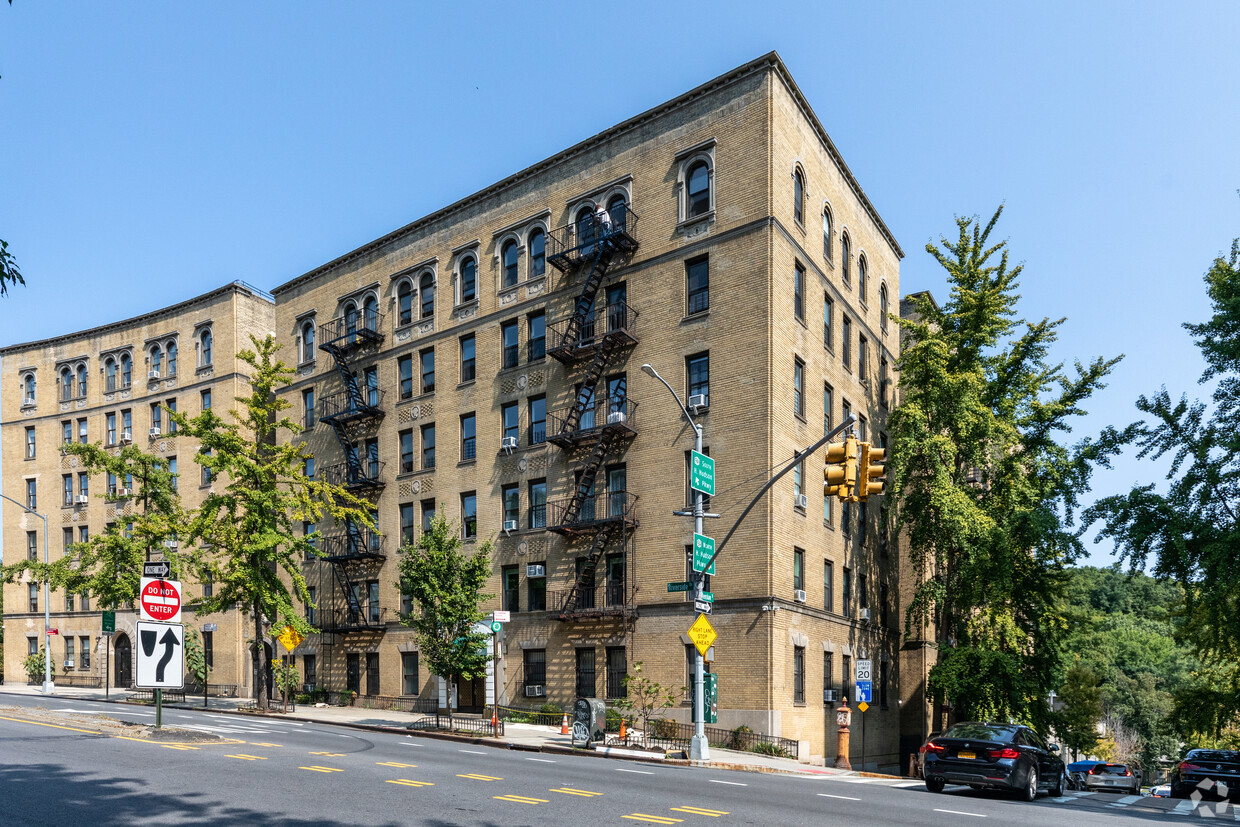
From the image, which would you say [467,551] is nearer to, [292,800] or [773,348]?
[773,348]

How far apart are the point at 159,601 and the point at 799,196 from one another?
25.8m

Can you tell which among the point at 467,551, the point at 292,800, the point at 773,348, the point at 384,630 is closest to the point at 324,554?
the point at 384,630

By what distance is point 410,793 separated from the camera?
14000 millimetres

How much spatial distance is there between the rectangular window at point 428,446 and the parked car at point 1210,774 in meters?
29.5

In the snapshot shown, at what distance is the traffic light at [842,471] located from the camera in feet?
58.2

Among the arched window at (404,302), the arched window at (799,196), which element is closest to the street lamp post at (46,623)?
the arched window at (404,302)

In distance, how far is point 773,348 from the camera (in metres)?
32.8

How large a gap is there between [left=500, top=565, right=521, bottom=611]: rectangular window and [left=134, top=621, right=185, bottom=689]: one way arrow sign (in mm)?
19825

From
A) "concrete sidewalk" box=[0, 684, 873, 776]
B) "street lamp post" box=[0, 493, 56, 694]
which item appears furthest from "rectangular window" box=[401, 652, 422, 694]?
"street lamp post" box=[0, 493, 56, 694]

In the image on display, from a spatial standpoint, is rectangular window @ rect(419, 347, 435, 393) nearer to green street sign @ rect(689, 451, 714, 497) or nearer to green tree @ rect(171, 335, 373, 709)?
green tree @ rect(171, 335, 373, 709)

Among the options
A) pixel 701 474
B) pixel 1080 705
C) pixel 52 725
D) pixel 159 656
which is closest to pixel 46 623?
pixel 52 725

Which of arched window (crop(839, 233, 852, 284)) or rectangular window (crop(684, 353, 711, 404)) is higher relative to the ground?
arched window (crop(839, 233, 852, 284))

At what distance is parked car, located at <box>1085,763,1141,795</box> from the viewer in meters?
35.8

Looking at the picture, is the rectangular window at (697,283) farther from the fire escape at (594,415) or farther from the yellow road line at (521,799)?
the yellow road line at (521,799)
